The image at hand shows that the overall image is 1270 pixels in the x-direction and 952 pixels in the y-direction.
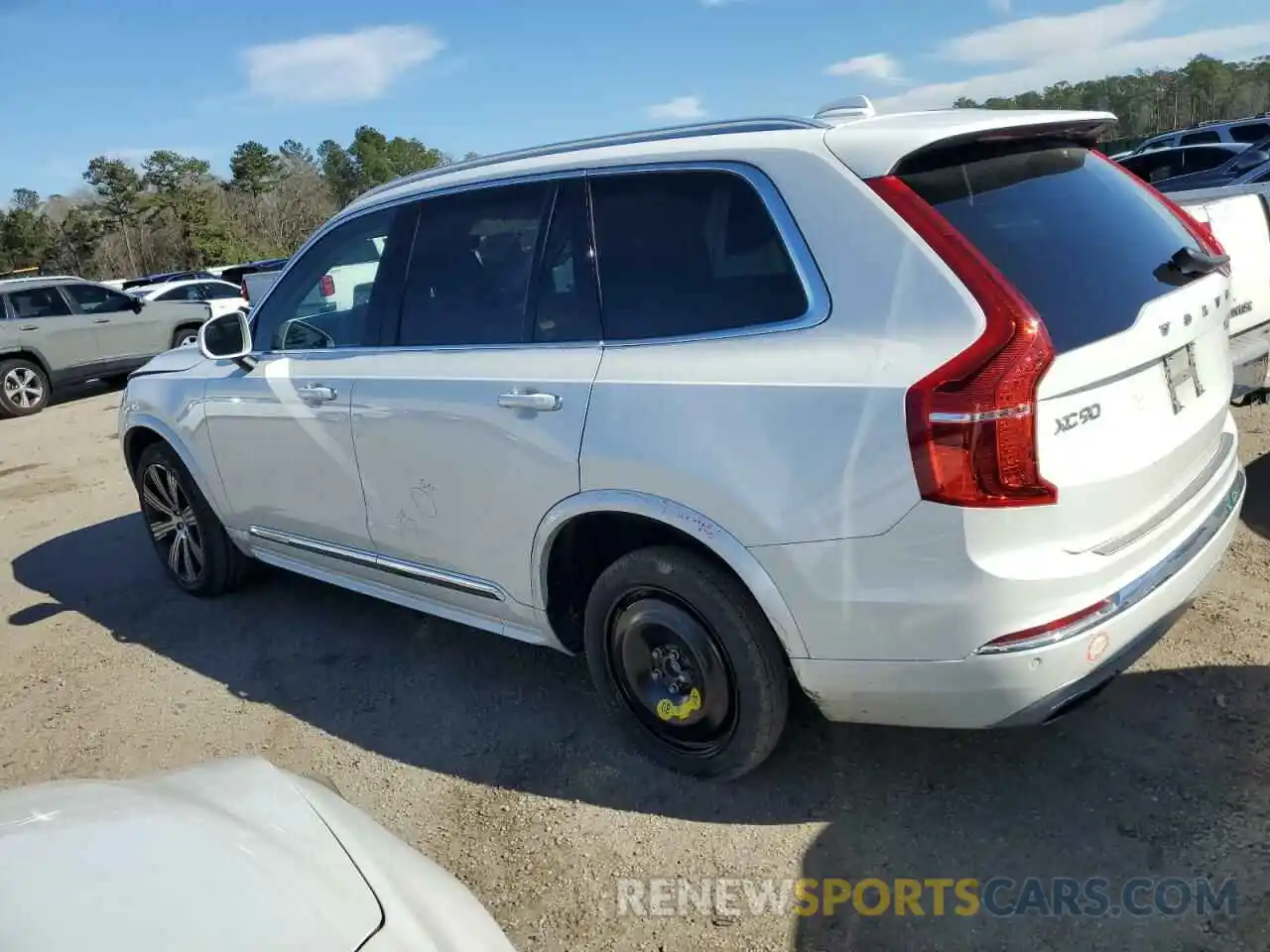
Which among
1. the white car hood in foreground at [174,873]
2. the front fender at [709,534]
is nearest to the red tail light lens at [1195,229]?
the front fender at [709,534]

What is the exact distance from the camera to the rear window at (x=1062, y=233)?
2.53 m

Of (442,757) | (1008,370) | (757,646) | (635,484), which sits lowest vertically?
(442,757)

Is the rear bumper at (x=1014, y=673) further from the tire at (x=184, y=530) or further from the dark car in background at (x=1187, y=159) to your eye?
the dark car in background at (x=1187, y=159)

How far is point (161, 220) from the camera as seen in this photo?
53062 mm

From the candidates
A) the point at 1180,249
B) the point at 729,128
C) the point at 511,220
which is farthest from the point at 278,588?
the point at 1180,249

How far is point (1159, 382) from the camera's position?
270 cm

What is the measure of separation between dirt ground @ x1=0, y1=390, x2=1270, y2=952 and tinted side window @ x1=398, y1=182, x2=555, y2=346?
1.43 metres

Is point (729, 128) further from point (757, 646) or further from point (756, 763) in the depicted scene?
point (756, 763)

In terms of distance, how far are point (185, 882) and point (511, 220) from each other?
236cm

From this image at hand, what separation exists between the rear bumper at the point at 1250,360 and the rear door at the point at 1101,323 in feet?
3.71

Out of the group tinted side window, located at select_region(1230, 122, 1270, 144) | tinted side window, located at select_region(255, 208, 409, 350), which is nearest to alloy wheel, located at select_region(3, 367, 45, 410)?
tinted side window, located at select_region(255, 208, 409, 350)

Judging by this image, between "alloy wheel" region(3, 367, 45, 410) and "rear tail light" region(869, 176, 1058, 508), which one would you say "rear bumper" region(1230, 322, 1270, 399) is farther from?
"alloy wheel" region(3, 367, 45, 410)

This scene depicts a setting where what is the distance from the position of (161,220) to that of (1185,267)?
191 ft

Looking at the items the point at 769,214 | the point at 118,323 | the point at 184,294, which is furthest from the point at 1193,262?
the point at 184,294
